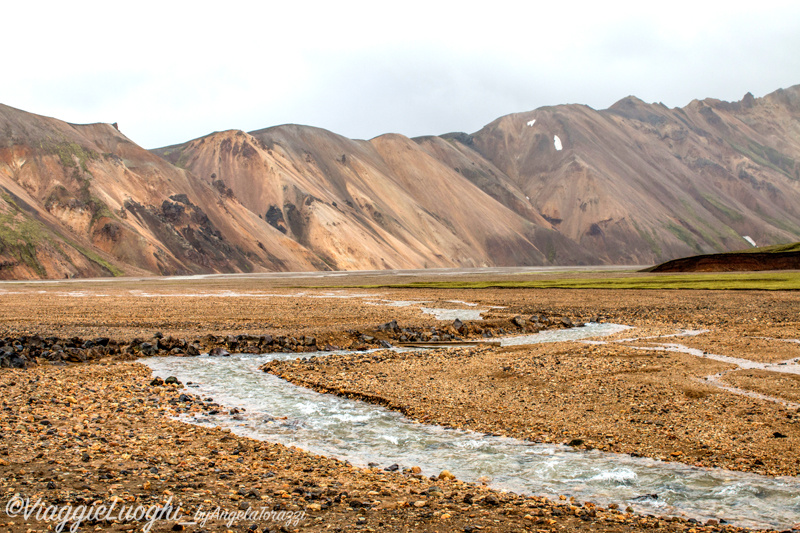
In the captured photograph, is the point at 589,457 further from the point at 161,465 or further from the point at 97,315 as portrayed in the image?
the point at 97,315

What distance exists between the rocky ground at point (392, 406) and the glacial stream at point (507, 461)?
0.48m

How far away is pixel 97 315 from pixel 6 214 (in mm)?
77867

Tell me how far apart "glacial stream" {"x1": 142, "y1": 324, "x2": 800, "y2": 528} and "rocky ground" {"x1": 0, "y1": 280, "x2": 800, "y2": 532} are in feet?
1.57

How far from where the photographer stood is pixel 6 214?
9744 cm

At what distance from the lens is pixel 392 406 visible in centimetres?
1404

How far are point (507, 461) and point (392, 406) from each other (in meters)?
4.36

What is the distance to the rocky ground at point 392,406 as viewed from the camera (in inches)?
314

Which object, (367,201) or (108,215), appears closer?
(108,215)

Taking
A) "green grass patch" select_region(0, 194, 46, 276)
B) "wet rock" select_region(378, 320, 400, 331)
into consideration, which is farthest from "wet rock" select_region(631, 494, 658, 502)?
"green grass patch" select_region(0, 194, 46, 276)

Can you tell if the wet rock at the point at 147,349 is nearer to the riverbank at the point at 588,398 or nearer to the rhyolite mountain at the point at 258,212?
the riverbank at the point at 588,398

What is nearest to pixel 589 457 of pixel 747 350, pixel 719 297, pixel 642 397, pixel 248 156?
pixel 642 397

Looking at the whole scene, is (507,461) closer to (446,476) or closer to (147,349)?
(446,476)

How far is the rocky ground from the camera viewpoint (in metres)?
7.98

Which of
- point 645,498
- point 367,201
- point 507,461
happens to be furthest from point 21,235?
point 645,498
